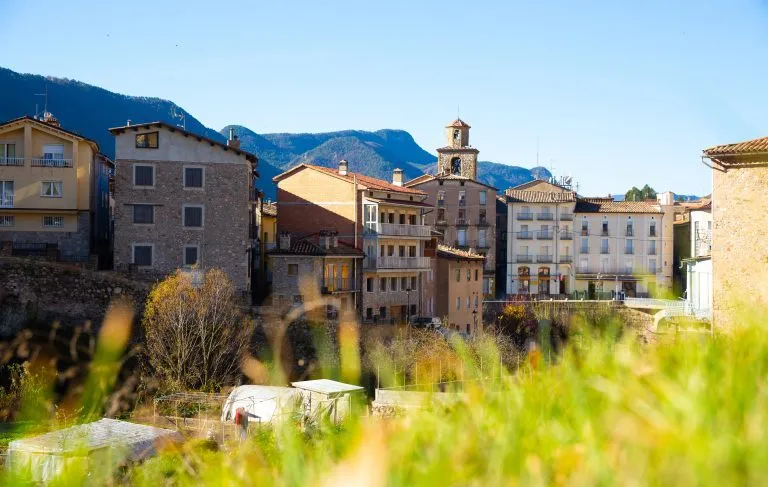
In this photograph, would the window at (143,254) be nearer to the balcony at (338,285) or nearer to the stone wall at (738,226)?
the balcony at (338,285)

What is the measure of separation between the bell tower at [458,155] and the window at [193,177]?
32.9 metres

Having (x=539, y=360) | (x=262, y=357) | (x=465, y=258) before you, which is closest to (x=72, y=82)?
(x=465, y=258)

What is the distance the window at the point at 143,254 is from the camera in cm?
3694

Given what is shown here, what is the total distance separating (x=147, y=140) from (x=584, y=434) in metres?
35.9

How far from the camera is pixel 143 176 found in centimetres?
3747

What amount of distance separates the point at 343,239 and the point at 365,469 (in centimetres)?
4037

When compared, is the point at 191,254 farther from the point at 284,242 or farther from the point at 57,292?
the point at 57,292

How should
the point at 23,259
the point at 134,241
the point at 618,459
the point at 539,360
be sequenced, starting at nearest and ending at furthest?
1. the point at 618,459
2. the point at 539,360
3. the point at 23,259
4. the point at 134,241

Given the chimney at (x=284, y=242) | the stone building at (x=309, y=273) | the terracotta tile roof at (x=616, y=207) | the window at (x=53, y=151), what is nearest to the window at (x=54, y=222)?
the window at (x=53, y=151)

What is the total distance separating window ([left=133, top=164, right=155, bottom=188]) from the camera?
37.4m

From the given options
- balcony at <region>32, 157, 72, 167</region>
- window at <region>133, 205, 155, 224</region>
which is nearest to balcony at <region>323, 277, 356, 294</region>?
window at <region>133, 205, 155, 224</region>

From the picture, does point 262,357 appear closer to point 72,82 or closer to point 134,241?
point 134,241

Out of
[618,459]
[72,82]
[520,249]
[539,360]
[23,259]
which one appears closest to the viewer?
[618,459]

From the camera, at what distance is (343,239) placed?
4334cm
